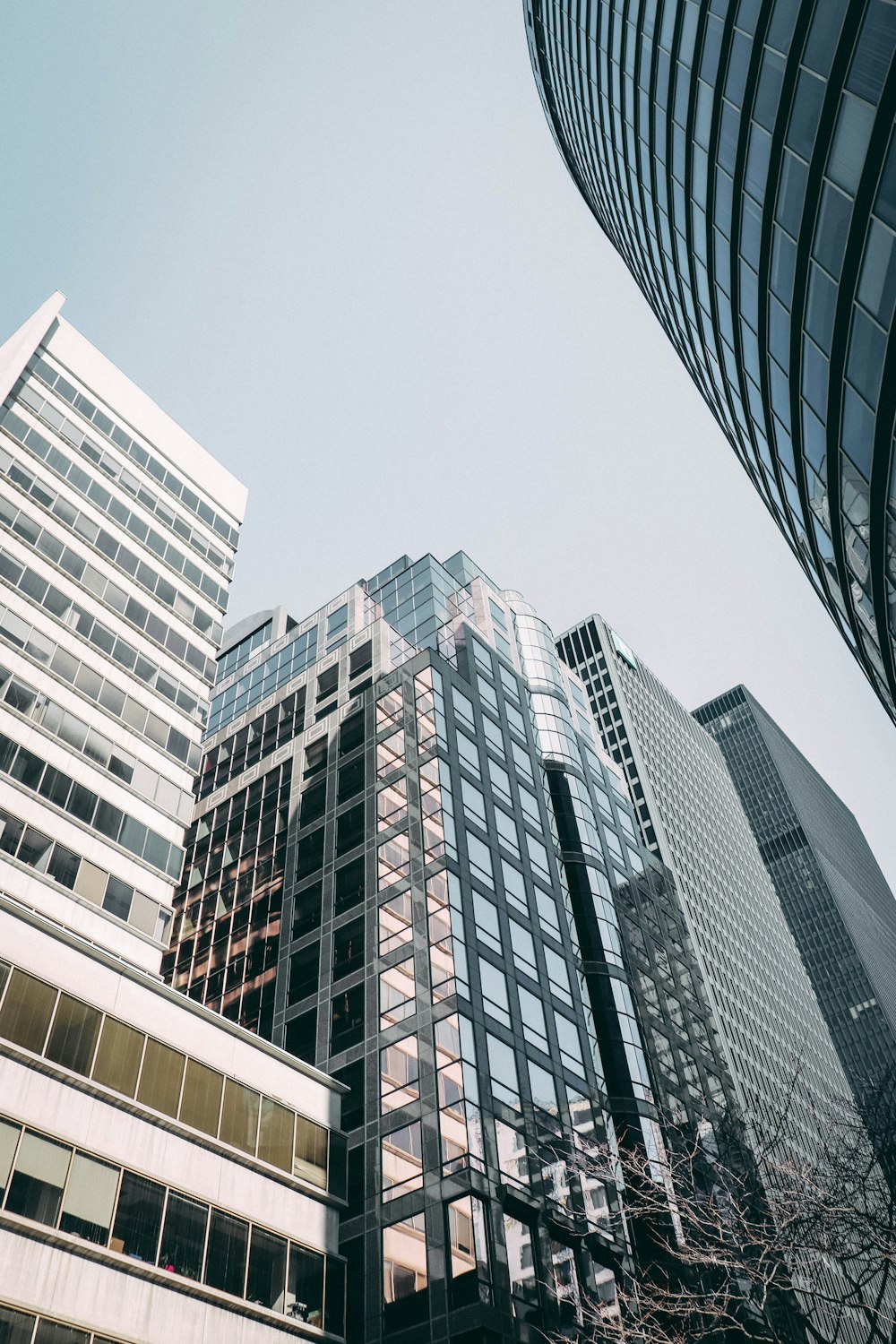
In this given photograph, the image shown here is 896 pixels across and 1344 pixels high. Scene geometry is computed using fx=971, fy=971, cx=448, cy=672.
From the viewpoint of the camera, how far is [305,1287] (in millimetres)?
33469

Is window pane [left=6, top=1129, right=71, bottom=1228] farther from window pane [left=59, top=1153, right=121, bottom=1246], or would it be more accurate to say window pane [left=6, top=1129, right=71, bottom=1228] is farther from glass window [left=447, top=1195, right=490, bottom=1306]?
glass window [left=447, top=1195, right=490, bottom=1306]

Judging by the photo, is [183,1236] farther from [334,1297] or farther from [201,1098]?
[334,1297]

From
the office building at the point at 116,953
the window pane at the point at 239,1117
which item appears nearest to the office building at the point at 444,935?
the office building at the point at 116,953

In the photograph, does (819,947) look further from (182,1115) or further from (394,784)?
(182,1115)

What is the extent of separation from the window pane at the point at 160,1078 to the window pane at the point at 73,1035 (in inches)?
89.7

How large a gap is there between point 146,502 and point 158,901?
2222cm

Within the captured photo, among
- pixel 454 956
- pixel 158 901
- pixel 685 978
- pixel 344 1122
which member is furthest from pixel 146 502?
pixel 685 978

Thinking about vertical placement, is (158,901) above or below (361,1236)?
above

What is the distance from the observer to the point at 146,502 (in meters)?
51.3

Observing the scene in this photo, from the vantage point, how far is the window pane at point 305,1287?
32.7m

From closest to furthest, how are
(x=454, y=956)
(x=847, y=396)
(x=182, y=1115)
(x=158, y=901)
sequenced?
(x=847, y=396) < (x=182, y=1115) < (x=158, y=901) < (x=454, y=956)

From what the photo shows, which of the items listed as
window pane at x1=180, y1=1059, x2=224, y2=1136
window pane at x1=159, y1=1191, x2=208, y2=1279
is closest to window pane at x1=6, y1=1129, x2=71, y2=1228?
window pane at x1=159, y1=1191, x2=208, y2=1279

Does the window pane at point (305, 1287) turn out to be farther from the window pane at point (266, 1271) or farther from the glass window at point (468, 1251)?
the glass window at point (468, 1251)

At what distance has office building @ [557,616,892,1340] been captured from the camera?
100750 millimetres
